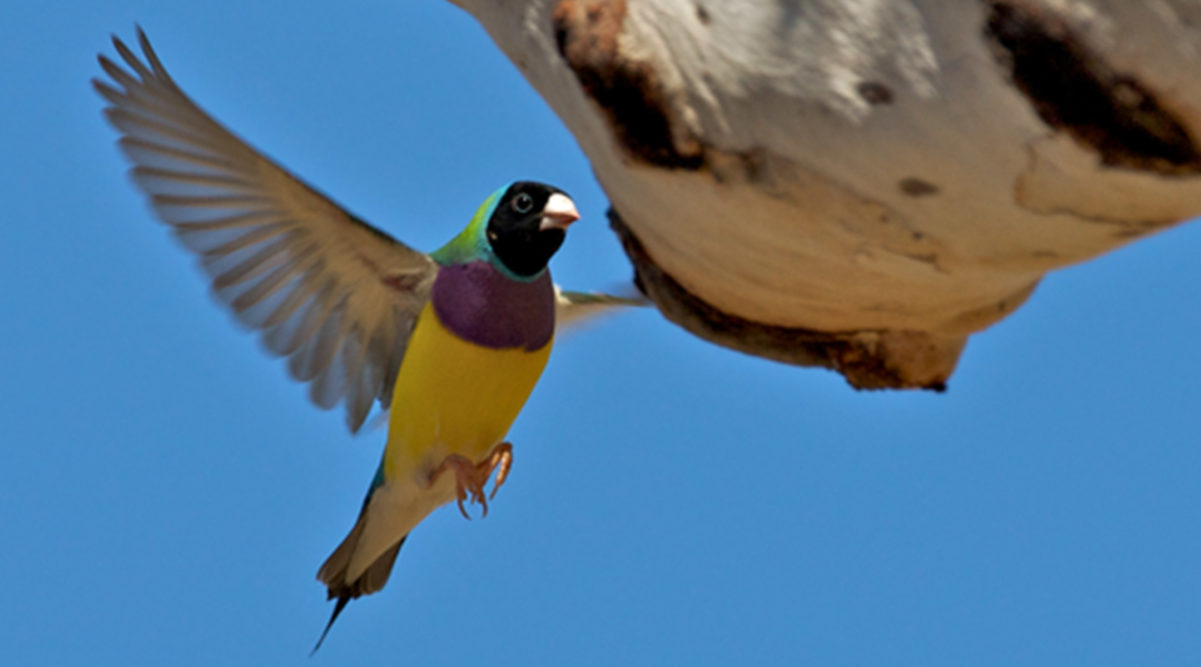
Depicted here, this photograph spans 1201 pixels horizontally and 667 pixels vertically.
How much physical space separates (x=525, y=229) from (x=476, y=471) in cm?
49

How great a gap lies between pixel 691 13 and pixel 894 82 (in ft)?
0.99

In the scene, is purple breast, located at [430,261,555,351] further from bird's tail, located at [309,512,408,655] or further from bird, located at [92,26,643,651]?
bird's tail, located at [309,512,408,655]

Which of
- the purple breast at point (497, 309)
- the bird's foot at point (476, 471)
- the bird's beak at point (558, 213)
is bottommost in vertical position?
the bird's foot at point (476, 471)

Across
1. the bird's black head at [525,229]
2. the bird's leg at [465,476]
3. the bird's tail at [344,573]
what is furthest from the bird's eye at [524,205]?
the bird's tail at [344,573]

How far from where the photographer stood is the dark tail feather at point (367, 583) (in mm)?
3031

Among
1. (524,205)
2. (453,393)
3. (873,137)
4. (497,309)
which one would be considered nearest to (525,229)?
(524,205)

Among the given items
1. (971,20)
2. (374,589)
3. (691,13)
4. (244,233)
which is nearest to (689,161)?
(691,13)

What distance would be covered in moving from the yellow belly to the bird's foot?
0.02m

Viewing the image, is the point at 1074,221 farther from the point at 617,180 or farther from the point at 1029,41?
the point at 617,180

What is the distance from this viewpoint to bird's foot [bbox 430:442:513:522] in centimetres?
259

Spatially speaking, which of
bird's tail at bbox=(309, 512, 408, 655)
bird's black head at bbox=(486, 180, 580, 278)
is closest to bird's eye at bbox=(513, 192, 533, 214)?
bird's black head at bbox=(486, 180, 580, 278)

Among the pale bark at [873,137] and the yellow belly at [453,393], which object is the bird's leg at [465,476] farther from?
the pale bark at [873,137]

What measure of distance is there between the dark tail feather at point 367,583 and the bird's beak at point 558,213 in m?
0.95

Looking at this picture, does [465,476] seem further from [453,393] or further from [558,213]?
[558,213]
